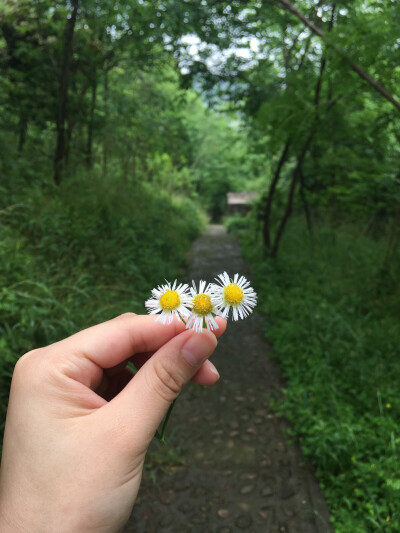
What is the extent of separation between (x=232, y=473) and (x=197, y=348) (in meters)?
2.57

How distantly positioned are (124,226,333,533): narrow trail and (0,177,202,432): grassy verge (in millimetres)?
1408

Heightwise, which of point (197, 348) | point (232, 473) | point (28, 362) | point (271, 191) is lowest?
point (232, 473)

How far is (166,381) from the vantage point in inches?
44.3

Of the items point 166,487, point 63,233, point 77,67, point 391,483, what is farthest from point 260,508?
point 77,67

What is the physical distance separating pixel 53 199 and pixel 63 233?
838mm

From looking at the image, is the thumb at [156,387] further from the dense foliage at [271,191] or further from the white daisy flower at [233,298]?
the dense foliage at [271,191]

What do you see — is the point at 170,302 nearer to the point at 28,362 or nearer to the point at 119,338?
the point at 119,338

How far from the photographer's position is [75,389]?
1.15 m

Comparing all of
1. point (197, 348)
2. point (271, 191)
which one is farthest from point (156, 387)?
point (271, 191)

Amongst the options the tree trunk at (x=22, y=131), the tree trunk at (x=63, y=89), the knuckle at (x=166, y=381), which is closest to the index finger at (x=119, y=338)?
the knuckle at (x=166, y=381)

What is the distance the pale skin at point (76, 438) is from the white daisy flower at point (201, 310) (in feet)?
0.30

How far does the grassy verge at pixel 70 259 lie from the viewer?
3.02 metres

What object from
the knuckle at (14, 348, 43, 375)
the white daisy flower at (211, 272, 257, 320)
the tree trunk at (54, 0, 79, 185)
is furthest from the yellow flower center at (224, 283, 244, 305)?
the tree trunk at (54, 0, 79, 185)

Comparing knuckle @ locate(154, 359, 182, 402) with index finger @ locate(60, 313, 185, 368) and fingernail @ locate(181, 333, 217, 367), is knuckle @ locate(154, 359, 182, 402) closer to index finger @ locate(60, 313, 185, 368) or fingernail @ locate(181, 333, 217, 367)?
fingernail @ locate(181, 333, 217, 367)
